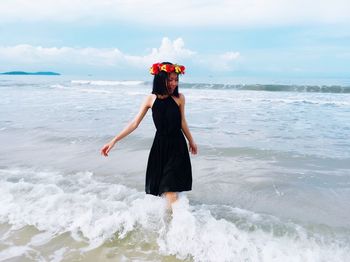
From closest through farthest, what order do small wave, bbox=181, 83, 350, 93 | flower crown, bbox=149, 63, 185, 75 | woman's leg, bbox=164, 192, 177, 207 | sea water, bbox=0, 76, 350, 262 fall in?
flower crown, bbox=149, 63, 185, 75 → sea water, bbox=0, 76, 350, 262 → woman's leg, bbox=164, 192, 177, 207 → small wave, bbox=181, 83, 350, 93

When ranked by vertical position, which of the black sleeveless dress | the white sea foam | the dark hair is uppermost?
the dark hair

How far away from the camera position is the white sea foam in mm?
3852

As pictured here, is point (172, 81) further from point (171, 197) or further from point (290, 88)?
point (290, 88)

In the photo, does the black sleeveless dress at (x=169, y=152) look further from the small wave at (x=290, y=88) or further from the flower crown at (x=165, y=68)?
the small wave at (x=290, y=88)

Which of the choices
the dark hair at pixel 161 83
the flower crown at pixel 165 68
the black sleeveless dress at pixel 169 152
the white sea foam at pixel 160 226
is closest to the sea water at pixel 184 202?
the white sea foam at pixel 160 226

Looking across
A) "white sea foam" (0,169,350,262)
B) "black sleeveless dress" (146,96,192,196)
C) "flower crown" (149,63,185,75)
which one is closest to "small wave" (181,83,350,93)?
"white sea foam" (0,169,350,262)

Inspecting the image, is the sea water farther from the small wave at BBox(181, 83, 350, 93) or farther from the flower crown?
the small wave at BBox(181, 83, 350, 93)

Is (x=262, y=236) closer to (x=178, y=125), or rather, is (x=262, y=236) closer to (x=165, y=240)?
(x=165, y=240)

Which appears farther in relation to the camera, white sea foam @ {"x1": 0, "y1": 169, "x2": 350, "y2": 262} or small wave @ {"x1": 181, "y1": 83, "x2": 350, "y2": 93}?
small wave @ {"x1": 181, "y1": 83, "x2": 350, "y2": 93}

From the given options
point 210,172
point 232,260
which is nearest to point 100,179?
point 210,172

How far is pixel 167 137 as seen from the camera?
4.09m

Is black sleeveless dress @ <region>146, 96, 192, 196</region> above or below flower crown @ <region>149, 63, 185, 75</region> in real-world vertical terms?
below

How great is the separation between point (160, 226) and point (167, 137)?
3.65ft

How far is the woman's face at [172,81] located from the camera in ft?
12.7
